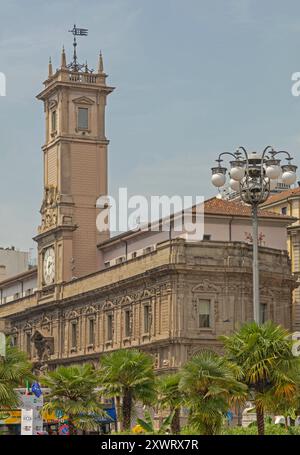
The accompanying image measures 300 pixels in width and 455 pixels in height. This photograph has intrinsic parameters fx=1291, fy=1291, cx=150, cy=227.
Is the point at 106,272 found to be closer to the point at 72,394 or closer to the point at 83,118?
the point at 83,118

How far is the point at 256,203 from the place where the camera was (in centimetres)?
4550

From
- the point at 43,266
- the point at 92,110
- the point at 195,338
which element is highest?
the point at 92,110

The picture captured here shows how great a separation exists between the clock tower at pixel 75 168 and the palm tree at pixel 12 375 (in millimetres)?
35881

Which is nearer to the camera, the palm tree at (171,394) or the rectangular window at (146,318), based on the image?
the palm tree at (171,394)

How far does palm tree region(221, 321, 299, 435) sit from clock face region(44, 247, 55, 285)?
52.3m

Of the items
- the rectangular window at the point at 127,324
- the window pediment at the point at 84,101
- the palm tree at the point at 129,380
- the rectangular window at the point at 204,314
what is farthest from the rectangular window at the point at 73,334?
the palm tree at the point at 129,380

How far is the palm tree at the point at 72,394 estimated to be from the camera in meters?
50.5

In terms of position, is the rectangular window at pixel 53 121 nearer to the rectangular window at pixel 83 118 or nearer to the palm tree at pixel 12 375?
the rectangular window at pixel 83 118

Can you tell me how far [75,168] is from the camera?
92.6 meters

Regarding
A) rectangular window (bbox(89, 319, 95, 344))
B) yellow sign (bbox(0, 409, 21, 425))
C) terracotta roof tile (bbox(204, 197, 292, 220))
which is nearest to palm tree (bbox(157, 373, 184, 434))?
yellow sign (bbox(0, 409, 21, 425))

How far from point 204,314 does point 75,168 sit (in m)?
20.2
